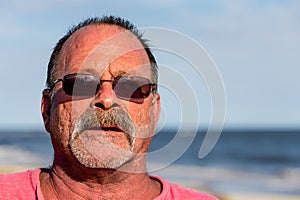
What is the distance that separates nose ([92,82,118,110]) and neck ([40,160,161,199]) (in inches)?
13.2

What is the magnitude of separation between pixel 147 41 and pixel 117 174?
0.78m

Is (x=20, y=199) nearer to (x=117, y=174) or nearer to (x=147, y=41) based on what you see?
(x=117, y=174)

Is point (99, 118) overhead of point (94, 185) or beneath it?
overhead

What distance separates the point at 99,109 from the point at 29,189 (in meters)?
0.59

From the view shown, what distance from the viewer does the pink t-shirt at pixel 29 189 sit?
4.08m

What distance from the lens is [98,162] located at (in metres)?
3.88

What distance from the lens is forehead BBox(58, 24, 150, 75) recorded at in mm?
4039

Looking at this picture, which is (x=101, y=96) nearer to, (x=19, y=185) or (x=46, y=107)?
(x=46, y=107)

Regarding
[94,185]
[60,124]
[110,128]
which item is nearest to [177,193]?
[94,185]

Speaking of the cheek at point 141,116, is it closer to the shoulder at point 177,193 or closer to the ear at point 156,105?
the ear at point 156,105

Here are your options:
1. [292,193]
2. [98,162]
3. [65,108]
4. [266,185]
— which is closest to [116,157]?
[98,162]

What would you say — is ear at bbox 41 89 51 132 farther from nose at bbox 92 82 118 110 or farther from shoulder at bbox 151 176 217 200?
shoulder at bbox 151 176 217 200

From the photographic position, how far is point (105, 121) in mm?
3836

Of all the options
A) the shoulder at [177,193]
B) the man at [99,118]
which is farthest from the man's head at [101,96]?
the shoulder at [177,193]
